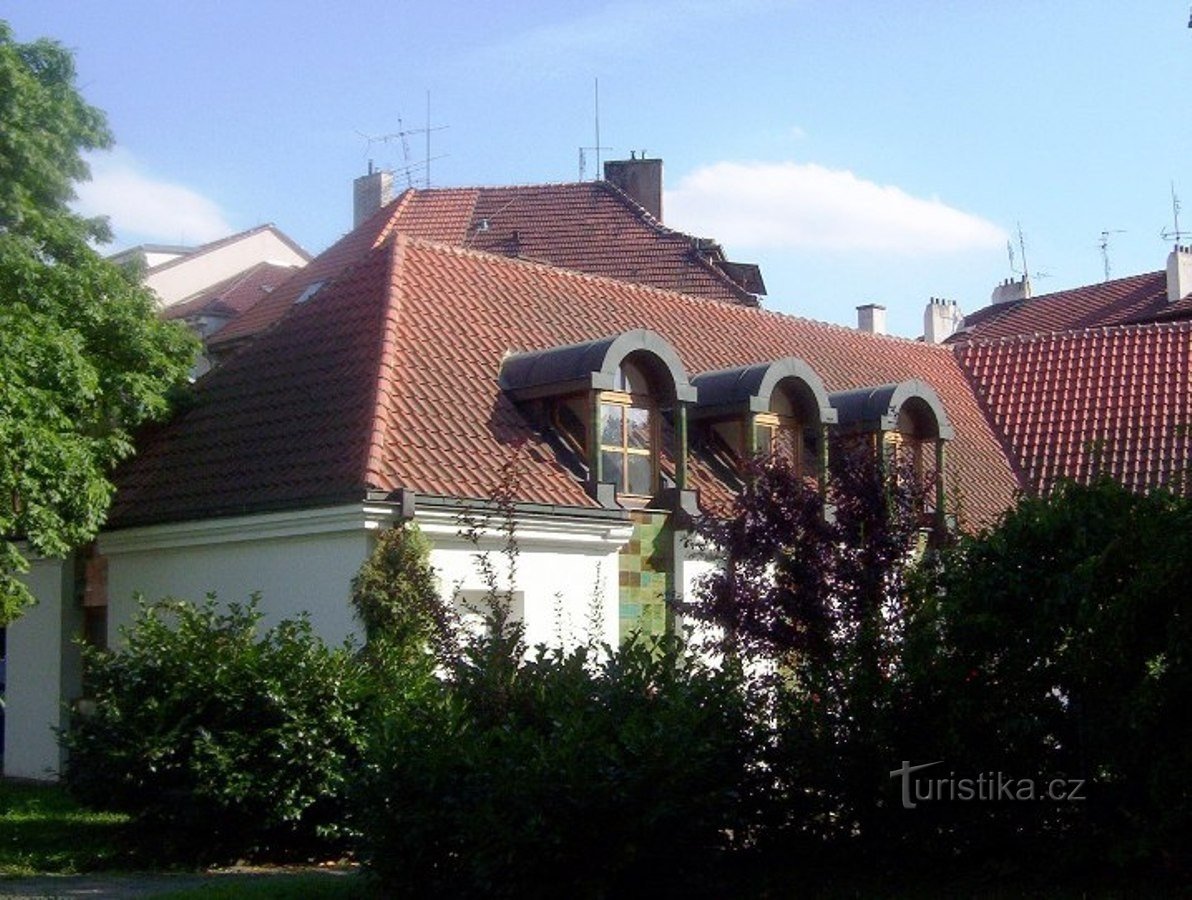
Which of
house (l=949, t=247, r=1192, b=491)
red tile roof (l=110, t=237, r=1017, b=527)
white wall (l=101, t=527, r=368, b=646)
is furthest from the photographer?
house (l=949, t=247, r=1192, b=491)

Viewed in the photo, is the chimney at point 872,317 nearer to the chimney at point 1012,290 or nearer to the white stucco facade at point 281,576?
the chimney at point 1012,290

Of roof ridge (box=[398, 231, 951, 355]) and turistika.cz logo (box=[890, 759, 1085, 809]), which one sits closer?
turistika.cz logo (box=[890, 759, 1085, 809])

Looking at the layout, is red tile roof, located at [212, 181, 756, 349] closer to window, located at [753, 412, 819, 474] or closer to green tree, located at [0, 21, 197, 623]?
window, located at [753, 412, 819, 474]

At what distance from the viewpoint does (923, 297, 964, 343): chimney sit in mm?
50031

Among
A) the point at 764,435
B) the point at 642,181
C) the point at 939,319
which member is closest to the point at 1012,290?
the point at 939,319

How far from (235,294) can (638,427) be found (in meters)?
20.1

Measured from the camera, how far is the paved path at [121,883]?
42.5ft

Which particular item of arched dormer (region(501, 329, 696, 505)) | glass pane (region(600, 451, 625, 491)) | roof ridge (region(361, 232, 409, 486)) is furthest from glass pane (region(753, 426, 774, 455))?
roof ridge (region(361, 232, 409, 486))

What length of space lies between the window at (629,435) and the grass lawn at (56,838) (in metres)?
7.66

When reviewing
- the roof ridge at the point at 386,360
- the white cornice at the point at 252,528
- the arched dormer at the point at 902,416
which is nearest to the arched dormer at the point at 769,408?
the arched dormer at the point at 902,416

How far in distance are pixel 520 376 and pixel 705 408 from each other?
10.4 ft

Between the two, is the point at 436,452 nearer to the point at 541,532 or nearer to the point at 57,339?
the point at 541,532

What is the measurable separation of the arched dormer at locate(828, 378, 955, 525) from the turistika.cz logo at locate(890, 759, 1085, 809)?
40.2 feet

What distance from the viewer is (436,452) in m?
20.0
